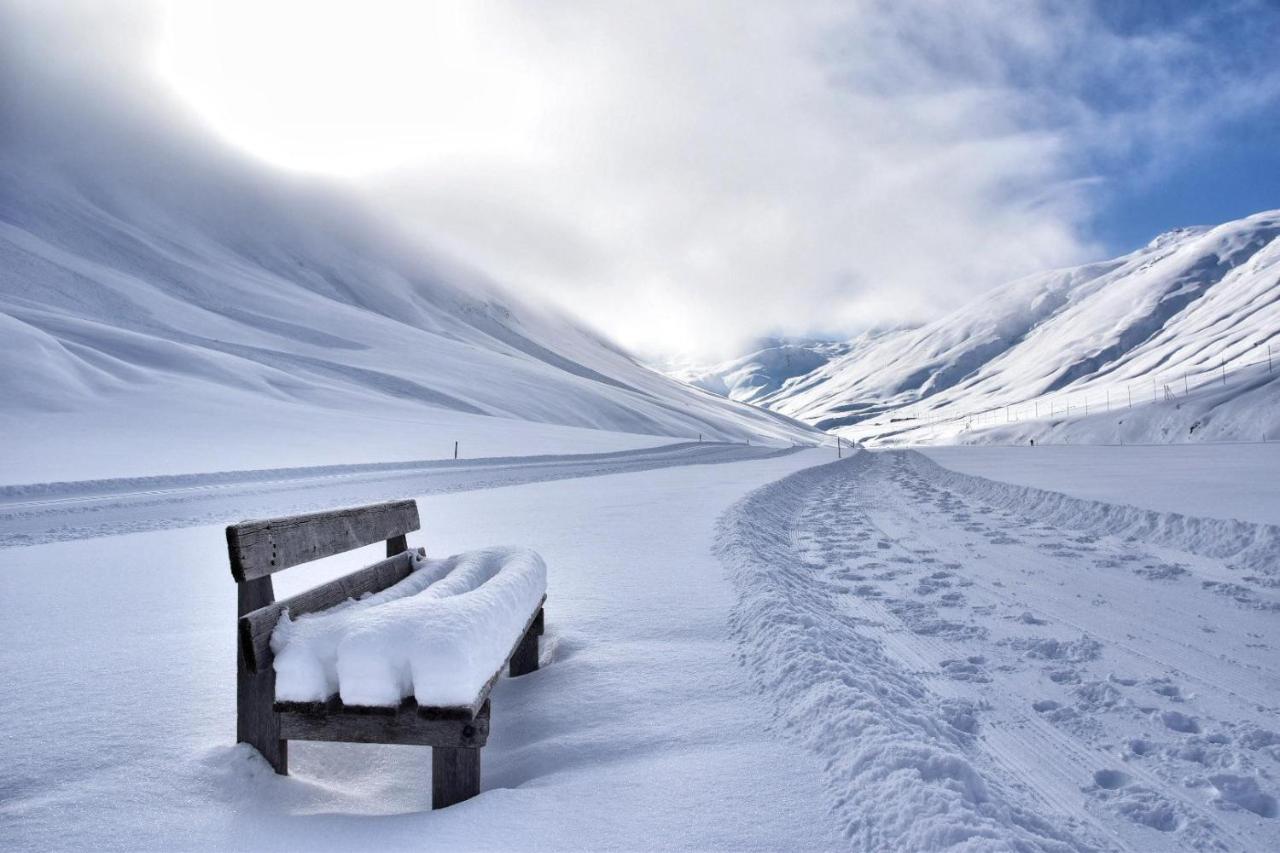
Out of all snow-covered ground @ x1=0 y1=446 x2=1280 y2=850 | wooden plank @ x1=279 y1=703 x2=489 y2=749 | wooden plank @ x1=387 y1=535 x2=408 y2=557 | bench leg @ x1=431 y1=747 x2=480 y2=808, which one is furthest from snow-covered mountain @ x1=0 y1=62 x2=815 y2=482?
bench leg @ x1=431 y1=747 x2=480 y2=808

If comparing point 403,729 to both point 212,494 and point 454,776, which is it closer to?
point 454,776

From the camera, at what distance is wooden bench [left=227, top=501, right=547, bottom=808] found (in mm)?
2967

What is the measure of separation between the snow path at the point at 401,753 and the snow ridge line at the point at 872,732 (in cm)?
15

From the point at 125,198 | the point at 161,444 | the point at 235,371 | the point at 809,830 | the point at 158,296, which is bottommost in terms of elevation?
the point at 809,830

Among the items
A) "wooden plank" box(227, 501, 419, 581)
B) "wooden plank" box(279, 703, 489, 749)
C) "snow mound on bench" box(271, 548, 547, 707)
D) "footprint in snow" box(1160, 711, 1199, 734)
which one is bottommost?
"footprint in snow" box(1160, 711, 1199, 734)

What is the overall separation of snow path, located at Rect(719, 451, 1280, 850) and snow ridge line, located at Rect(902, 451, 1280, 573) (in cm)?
5

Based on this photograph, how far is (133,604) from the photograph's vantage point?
6480 millimetres

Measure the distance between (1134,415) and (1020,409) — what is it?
95530mm

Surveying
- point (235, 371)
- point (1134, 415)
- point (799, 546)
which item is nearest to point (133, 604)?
point (799, 546)

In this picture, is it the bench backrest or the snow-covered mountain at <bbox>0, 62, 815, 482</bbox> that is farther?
the snow-covered mountain at <bbox>0, 62, 815, 482</bbox>

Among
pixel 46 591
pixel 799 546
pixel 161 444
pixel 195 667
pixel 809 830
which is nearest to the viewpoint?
pixel 809 830

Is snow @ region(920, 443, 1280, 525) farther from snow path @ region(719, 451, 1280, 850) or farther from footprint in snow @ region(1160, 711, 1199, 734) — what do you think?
footprint in snow @ region(1160, 711, 1199, 734)

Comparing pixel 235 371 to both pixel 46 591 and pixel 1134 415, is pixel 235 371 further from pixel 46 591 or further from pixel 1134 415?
pixel 1134 415

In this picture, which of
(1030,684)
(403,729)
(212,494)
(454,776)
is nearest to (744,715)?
(454,776)
